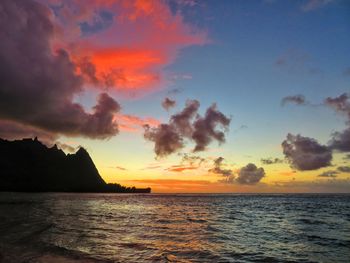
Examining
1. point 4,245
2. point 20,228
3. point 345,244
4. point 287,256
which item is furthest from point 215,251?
point 20,228

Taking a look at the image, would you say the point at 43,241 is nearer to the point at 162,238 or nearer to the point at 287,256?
the point at 162,238

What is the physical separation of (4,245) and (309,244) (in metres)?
22.9

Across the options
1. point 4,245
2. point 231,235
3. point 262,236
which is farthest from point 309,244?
point 4,245

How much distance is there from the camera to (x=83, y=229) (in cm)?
3338

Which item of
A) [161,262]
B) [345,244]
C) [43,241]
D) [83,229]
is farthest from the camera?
[83,229]

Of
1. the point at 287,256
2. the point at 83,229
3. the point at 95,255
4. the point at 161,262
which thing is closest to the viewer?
the point at 161,262

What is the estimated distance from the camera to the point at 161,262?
18906 millimetres

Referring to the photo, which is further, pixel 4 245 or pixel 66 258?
pixel 4 245

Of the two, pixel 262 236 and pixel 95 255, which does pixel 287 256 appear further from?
pixel 95 255

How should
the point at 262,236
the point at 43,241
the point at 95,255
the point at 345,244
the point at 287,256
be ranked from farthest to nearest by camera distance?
1. the point at 262,236
2. the point at 345,244
3. the point at 43,241
4. the point at 287,256
5. the point at 95,255

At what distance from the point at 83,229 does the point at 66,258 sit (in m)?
14.5

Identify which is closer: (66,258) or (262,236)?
(66,258)

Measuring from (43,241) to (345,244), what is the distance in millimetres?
23963

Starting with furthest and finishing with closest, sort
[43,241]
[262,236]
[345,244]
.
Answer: [262,236] → [345,244] → [43,241]
